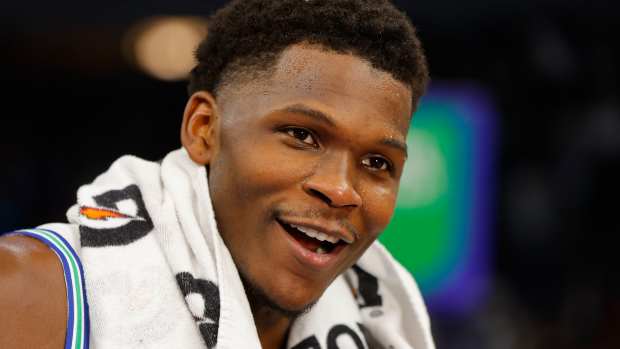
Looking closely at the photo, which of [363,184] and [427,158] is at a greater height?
[363,184]

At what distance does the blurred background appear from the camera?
12.7ft

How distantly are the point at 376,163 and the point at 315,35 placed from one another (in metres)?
0.25

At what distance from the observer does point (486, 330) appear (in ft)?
12.8

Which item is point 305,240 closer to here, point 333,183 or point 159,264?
point 333,183

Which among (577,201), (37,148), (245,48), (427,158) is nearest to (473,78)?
(427,158)

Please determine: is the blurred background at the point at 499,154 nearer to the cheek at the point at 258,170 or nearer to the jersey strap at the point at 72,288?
the cheek at the point at 258,170

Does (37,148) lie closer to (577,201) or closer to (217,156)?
(577,201)

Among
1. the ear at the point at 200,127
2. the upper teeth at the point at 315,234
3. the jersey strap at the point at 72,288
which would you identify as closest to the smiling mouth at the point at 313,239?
the upper teeth at the point at 315,234

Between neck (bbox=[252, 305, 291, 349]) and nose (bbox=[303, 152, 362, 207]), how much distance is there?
0.89 ft

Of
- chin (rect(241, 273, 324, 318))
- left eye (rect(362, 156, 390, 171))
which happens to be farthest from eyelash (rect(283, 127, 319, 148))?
chin (rect(241, 273, 324, 318))

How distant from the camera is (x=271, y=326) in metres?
1.42

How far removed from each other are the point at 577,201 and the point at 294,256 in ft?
10.5

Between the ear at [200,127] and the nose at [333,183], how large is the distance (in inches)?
9.1

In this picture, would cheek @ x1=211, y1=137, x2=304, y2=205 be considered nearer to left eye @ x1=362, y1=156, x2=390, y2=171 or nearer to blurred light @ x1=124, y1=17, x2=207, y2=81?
left eye @ x1=362, y1=156, x2=390, y2=171
